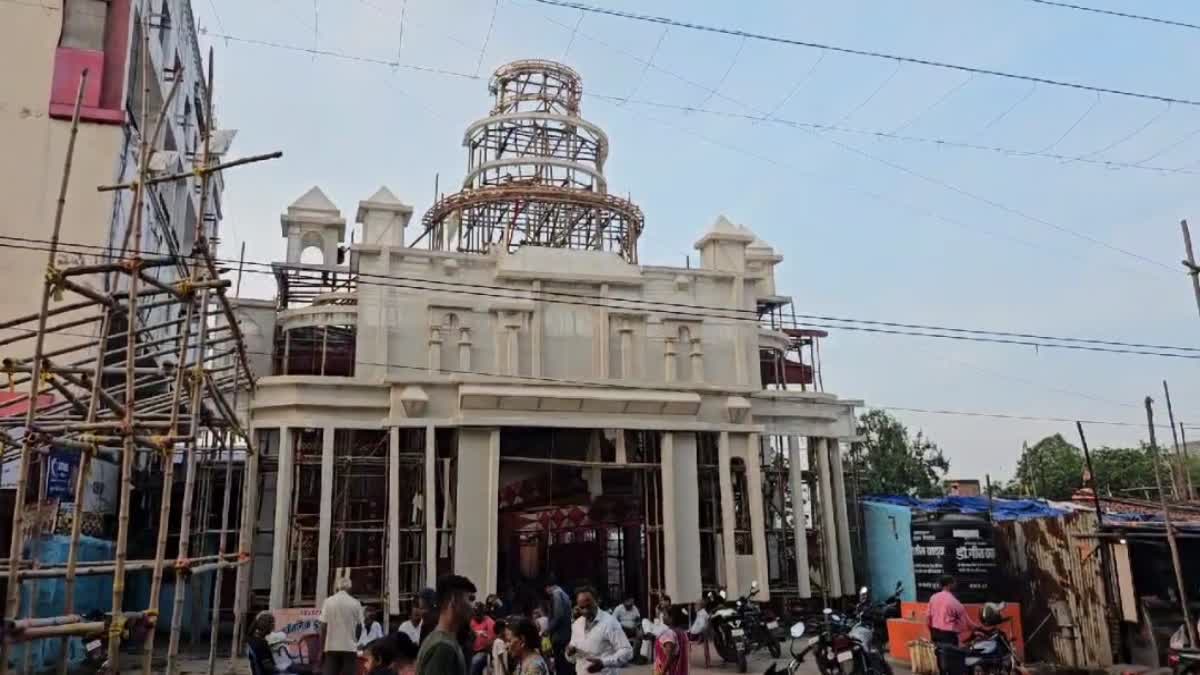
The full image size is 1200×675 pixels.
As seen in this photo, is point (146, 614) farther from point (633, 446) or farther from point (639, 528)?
point (639, 528)

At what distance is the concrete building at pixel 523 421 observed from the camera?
18.0 metres

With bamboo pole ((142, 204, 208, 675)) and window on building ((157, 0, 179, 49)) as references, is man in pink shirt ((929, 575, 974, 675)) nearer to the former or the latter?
bamboo pole ((142, 204, 208, 675))

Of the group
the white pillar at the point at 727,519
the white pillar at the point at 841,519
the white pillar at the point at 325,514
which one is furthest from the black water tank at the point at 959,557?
the white pillar at the point at 325,514

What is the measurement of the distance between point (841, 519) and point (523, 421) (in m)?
8.46

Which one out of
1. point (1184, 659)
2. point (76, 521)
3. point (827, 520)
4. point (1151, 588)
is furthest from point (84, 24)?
point (1151, 588)

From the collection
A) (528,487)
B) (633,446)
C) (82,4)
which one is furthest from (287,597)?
(82,4)

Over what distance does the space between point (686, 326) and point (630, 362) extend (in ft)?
5.92

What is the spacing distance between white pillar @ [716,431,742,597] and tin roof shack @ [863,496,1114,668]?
4.17m

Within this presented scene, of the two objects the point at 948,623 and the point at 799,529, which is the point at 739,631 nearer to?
the point at 948,623

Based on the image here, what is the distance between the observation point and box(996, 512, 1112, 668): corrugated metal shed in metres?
13.7

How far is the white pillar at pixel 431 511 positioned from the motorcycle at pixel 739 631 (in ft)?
18.8

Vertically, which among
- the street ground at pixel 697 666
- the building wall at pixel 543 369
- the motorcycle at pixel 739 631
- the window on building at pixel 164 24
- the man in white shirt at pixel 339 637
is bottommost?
the street ground at pixel 697 666

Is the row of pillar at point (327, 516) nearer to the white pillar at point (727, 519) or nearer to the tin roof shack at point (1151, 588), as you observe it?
the white pillar at point (727, 519)

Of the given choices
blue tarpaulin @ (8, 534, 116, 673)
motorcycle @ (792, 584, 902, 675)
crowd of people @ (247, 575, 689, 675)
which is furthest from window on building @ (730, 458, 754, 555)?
blue tarpaulin @ (8, 534, 116, 673)
